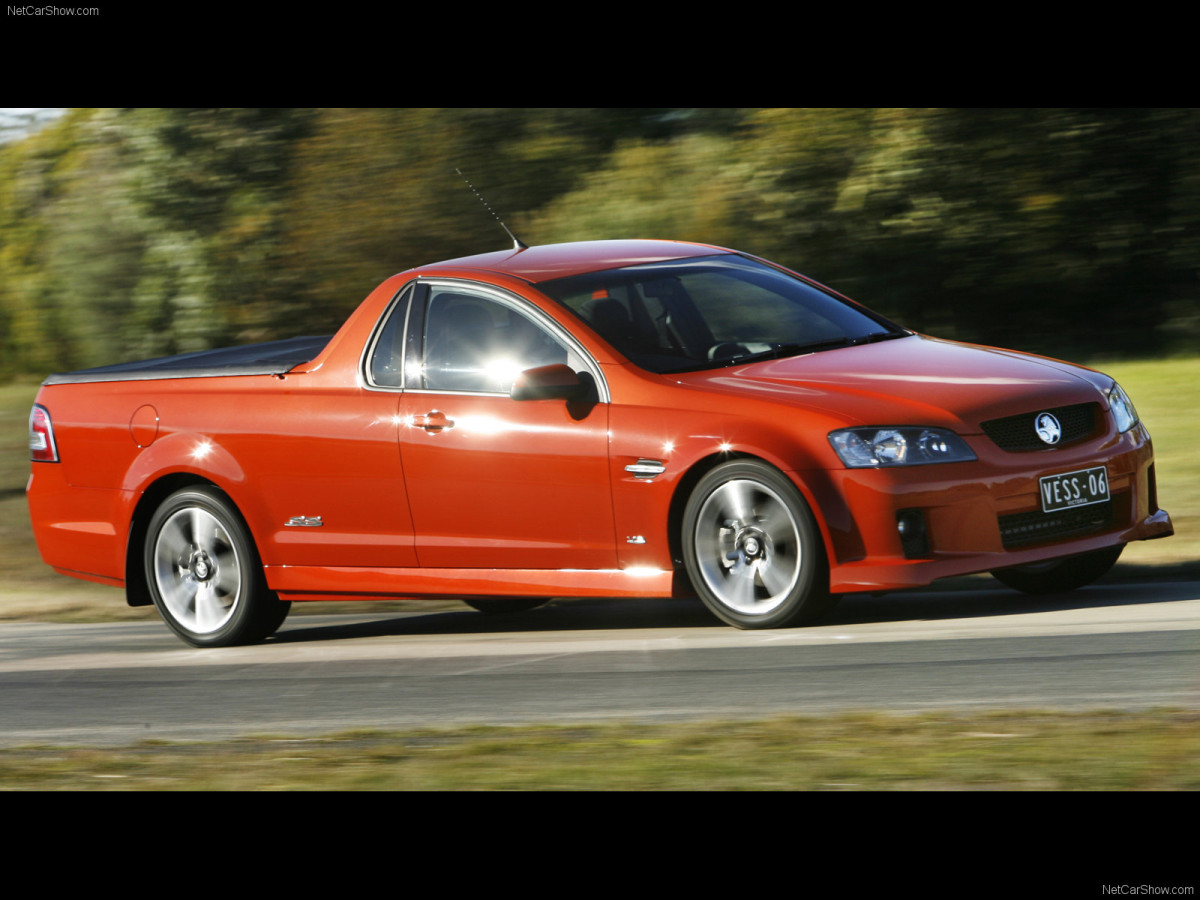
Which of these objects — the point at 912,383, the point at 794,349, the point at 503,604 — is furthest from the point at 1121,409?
the point at 503,604

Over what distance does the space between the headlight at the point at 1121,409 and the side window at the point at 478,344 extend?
228 cm

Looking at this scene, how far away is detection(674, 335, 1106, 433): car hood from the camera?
22.6 feet

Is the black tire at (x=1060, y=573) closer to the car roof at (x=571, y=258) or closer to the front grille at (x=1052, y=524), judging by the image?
the front grille at (x=1052, y=524)

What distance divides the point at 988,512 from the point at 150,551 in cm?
418

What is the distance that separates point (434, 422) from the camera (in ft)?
25.7

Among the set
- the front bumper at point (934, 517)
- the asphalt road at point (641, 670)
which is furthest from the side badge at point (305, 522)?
the front bumper at point (934, 517)

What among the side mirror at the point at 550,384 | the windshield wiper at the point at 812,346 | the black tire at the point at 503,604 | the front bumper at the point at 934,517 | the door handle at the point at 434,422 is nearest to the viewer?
the front bumper at the point at 934,517

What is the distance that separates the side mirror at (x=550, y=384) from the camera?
292 inches

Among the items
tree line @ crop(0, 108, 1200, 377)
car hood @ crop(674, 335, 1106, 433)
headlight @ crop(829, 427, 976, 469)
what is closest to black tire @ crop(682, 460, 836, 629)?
headlight @ crop(829, 427, 976, 469)

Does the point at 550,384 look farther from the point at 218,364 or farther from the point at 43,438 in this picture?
the point at 43,438

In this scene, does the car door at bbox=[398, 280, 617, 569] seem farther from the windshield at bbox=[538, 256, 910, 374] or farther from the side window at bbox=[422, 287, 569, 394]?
the windshield at bbox=[538, 256, 910, 374]

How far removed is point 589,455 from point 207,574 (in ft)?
7.61

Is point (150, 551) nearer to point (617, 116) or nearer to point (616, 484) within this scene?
point (616, 484)

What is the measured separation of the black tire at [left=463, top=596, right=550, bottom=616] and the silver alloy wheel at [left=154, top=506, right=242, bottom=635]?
4.10 ft
